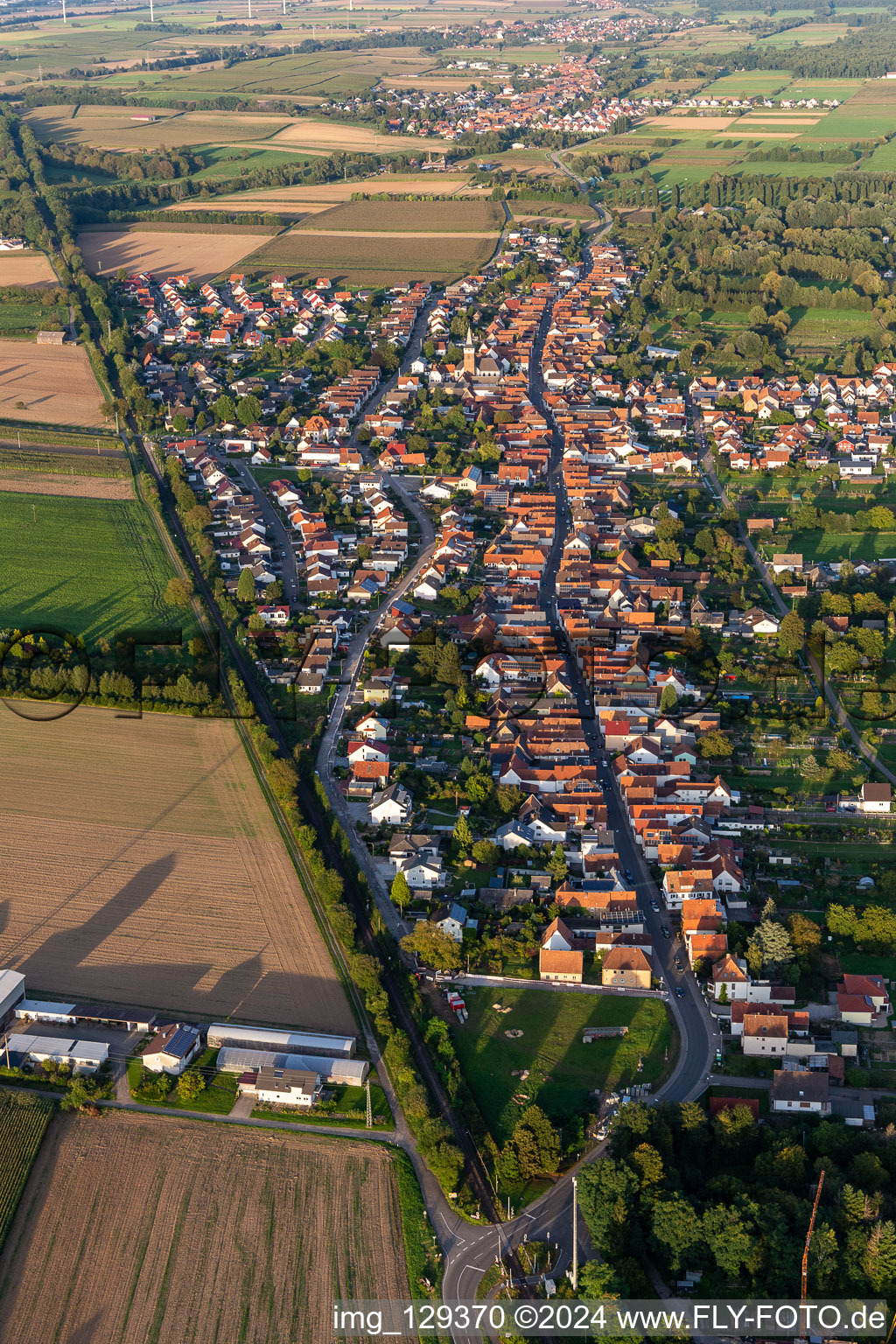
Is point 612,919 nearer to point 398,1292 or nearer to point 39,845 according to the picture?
point 398,1292

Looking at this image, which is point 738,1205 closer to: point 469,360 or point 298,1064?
point 298,1064

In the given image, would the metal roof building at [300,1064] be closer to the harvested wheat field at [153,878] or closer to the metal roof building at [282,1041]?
the metal roof building at [282,1041]

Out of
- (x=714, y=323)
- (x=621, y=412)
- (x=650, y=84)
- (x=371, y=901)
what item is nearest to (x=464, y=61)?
(x=650, y=84)

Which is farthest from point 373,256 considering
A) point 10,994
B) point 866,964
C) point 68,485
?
point 10,994

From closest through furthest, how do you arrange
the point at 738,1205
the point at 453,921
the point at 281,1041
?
1. the point at 738,1205
2. the point at 281,1041
3. the point at 453,921

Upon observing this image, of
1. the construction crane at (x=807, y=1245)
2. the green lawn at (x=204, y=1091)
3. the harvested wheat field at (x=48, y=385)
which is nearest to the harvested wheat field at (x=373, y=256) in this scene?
the harvested wheat field at (x=48, y=385)

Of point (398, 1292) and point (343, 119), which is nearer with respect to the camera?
point (398, 1292)
